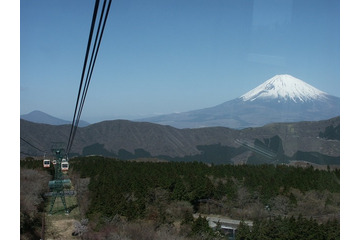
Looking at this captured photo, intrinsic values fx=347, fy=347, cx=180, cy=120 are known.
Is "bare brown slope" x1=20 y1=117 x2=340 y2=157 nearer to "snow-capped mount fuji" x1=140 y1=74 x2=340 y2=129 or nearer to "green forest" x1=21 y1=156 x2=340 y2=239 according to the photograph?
"snow-capped mount fuji" x1=140 y1=74 x2=340 y2=129

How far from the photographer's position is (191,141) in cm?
1370

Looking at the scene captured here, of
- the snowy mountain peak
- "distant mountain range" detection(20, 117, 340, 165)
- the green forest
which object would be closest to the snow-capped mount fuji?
the snowy mountain peak

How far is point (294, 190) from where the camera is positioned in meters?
7.47

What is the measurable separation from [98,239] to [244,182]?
15.4 feet

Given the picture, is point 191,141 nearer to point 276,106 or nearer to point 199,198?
point 276,106

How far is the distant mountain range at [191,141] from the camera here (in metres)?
7.20

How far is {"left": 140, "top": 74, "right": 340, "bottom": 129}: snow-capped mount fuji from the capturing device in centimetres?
738

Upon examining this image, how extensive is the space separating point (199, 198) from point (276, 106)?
3.30 metres

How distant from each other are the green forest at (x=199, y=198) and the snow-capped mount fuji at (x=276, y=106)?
Answer: 1353 millimetres

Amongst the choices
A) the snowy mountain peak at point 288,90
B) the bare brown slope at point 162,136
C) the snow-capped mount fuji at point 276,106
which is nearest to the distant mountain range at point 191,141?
the bare brown slope at point 162,136

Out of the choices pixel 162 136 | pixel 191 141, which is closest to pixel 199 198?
pixel 191 141

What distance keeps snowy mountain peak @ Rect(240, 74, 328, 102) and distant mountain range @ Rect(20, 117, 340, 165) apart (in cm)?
66
